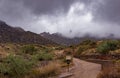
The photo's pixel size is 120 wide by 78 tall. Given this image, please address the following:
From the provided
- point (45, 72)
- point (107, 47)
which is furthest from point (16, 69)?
point (107, 47)

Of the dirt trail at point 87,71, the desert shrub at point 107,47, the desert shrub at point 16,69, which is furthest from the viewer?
the desert shrub at point 107,47

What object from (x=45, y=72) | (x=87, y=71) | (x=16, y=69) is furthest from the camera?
(x=87, y=71)

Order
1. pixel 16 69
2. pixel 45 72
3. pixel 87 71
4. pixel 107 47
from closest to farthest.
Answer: pixel 16 69 → pixel 45 72 → pixel 87 71 → pixel 107 47

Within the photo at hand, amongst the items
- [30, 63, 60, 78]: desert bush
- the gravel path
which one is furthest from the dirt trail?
[30, 63, 60, 78]: desert bush

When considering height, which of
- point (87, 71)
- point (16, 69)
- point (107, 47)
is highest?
point (107, 47)

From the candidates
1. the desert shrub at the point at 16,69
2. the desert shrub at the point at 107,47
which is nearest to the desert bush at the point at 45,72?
the desert shrub at the point at 16,69

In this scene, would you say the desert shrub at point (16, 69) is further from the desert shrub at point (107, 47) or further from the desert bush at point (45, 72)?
the desert shrub at point (107, 47)

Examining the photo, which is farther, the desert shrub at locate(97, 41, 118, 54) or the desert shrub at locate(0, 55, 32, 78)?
the desert shrub at locate(97, 41, 118, 54)

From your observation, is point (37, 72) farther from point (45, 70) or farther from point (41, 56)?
point (41, 56)

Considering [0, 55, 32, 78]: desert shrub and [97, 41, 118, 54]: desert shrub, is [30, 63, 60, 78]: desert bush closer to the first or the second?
[0, 55, 32, 78]: desert shrub

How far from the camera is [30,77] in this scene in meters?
18.6

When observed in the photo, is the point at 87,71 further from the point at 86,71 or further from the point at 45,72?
the point at 45,72

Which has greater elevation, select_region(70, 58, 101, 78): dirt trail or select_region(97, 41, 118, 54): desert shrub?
select_region(97, 41, 118, 54): desert shrub

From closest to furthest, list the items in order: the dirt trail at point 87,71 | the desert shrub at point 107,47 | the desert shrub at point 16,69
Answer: the desert shrub at point 16,69 → the dirt trail at point 87,71 → the desert shrub at point 107,47
